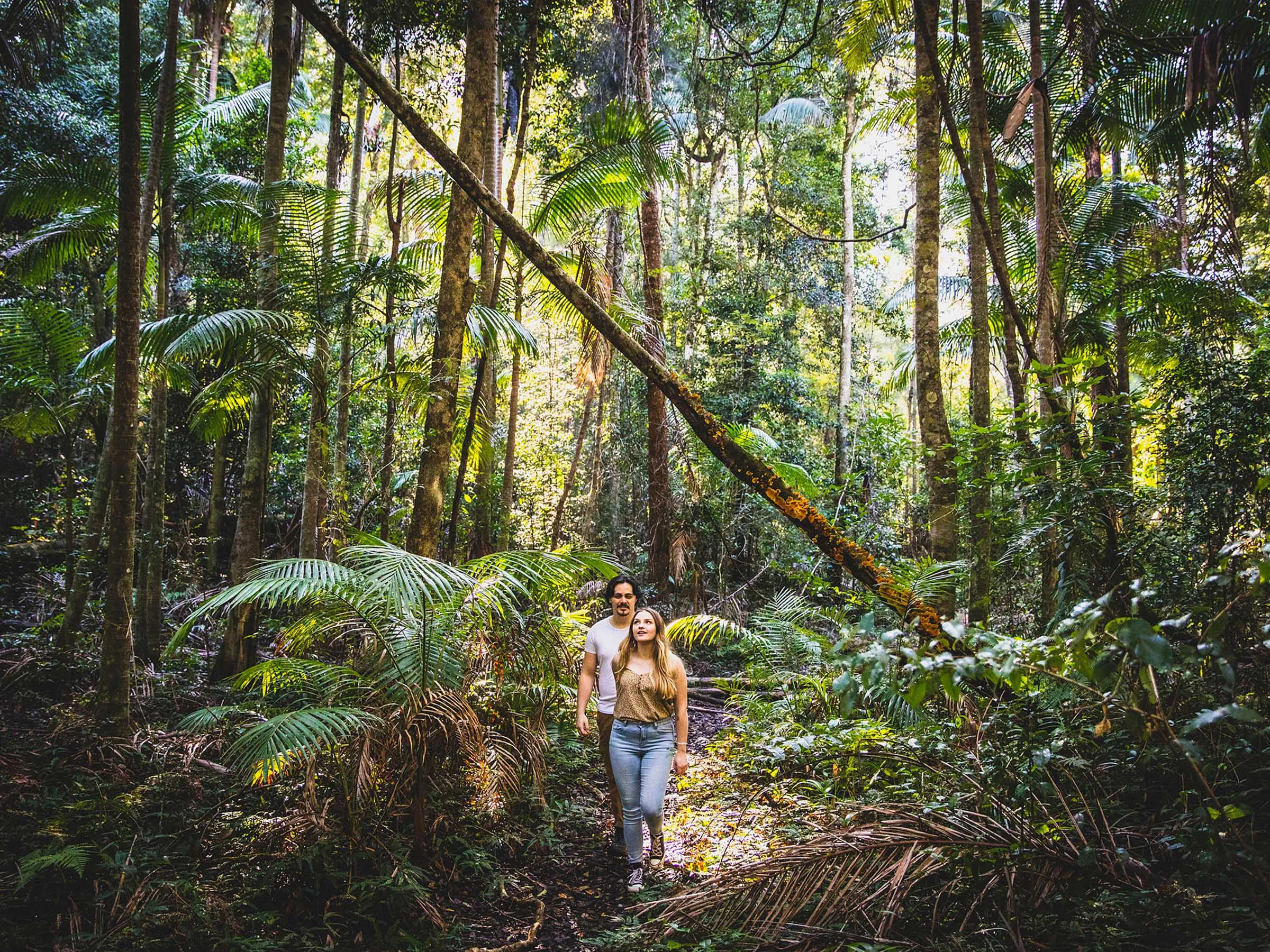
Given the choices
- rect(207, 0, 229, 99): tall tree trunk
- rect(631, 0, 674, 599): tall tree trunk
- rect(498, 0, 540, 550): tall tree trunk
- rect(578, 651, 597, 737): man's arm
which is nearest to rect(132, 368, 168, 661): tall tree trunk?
rect(498, 0, 540, 550): tall tree trunk

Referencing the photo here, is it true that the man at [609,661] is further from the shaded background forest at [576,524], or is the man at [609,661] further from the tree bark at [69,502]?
the tree bark at [69,502]

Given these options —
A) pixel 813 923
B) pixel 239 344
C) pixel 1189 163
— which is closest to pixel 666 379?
pixel 813 923

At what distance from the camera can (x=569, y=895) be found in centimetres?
427

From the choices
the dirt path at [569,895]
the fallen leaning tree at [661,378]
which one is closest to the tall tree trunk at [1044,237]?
the fallen leaning tree at [661,378]

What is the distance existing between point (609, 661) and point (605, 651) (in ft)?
0.23

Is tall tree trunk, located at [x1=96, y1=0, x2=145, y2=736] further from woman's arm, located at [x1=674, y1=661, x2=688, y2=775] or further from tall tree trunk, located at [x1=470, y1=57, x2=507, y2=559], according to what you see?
woman's arm, located at [x1=674, y1=661, x2=688, y2=775]

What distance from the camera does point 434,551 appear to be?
5.80 meters

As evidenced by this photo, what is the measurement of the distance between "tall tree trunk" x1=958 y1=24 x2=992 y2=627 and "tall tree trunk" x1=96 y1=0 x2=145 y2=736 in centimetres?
566

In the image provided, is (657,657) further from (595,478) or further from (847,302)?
(847,302)

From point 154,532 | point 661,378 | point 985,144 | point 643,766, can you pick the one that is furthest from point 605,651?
point 985,144

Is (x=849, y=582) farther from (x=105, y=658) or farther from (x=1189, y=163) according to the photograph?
(x=105, y=658)

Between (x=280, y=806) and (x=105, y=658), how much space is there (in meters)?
1.68

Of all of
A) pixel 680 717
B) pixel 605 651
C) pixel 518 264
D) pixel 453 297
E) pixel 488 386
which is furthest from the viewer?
pixel 518 264

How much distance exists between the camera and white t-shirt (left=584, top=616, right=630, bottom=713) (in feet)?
16.3
